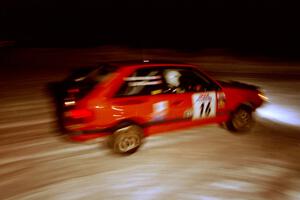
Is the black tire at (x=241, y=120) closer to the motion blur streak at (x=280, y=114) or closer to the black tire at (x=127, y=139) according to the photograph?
the motion blur streak at (x=280, y=114)

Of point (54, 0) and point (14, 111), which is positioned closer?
point (14, 111)

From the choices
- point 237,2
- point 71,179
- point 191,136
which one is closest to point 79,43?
point 191,136

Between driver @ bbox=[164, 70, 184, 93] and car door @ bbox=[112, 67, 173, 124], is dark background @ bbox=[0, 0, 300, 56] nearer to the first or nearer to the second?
driver @ bbox=[164, 70, 184, 93]

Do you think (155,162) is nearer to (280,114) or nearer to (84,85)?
(84,85)

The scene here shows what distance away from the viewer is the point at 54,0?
1790 inches

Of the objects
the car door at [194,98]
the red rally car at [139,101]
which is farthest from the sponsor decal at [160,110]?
the car door at [194,98]

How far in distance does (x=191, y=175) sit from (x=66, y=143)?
2.37m

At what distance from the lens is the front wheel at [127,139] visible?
6.16 metres

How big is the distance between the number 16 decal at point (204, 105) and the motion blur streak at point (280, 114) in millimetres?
2381

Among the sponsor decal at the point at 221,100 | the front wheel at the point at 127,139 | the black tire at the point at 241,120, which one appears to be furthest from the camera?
the black tire at the point at 241,120

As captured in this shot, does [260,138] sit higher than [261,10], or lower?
lower

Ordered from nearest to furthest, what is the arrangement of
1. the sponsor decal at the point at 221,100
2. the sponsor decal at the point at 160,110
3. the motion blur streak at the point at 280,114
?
the sponsor decal at the point at 160,110 < the sponsor decal at the point at 221,100 < the motion blur streak at the point at 280,114

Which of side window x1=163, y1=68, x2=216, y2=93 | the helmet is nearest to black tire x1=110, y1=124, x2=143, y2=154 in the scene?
side window x1=163, y1=68, x2=216, y2=93

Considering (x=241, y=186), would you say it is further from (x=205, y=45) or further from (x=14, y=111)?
(x=205, y=45)
